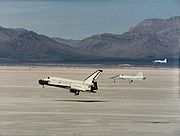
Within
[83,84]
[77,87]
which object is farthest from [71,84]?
[83,84]

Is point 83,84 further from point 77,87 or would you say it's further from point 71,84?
point 71,84

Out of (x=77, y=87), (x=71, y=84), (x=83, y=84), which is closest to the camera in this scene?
(x=83, y=84)

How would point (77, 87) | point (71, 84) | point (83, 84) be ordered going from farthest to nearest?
point (71, 84)
point (77, 87)
point (83, 84)

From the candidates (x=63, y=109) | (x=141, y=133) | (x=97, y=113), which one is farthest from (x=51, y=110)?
(x=141, y=133)

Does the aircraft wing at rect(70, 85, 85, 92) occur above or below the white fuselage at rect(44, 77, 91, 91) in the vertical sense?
below

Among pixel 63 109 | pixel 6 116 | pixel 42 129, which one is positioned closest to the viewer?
pixel 42 129

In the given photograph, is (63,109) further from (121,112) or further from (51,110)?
(121,112)

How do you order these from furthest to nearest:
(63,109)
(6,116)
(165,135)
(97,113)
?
1. (63,109)
2. (97,113)
3. (6,116)
4. (165,135)

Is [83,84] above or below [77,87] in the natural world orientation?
above

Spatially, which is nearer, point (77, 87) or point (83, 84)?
point (83, 84)

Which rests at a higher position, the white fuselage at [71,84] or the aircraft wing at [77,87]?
the white fuselage at [71,84]

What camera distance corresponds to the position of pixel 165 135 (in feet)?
52.0

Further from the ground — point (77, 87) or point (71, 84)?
point (71, 84)

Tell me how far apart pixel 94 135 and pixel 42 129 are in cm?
188
